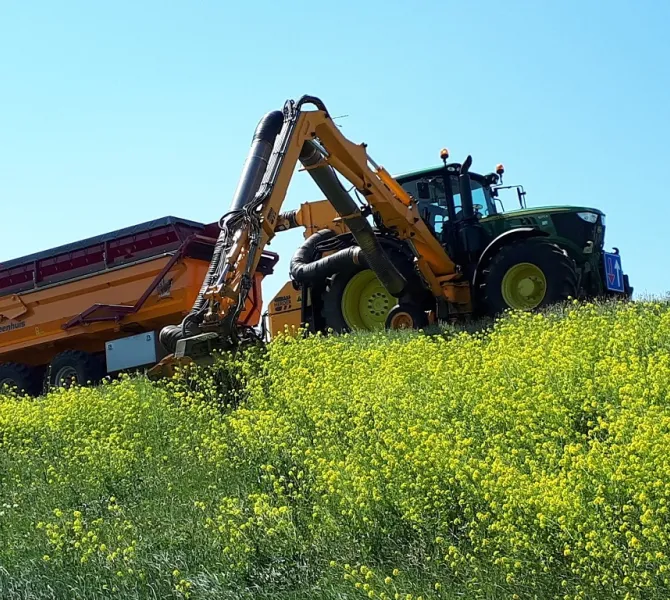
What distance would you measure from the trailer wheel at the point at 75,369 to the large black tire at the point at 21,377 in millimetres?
922

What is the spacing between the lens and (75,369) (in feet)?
43.9

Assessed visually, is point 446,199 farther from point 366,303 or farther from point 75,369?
point 75,369

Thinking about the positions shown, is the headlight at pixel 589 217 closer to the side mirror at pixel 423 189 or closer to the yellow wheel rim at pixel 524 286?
the yellow wheel rim at pixel 524 286

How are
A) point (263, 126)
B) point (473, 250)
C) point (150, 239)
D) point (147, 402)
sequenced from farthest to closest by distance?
point (150, 239) → point (473, 250) → point (263, 126) → point (147, 402)

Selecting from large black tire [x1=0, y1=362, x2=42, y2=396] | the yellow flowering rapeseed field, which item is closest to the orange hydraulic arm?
the yellow flowering rapeseed field

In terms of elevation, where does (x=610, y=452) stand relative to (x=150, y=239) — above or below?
below

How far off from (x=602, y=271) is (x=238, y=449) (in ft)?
18.9

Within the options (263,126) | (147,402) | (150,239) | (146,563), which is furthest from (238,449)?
(150,239)

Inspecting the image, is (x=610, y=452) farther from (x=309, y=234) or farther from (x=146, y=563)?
(x=309, y=234)

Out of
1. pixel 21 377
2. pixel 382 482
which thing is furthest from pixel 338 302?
pixel 382 482

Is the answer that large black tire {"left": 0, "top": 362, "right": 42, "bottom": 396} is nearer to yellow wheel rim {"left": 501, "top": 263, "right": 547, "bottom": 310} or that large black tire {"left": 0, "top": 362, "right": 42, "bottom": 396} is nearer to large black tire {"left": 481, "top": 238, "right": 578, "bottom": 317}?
large black tire {"left": 481, "top": 238, "right": 578, "bottom": 317}

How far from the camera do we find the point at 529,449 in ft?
16.5

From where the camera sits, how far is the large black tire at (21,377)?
1435 cm

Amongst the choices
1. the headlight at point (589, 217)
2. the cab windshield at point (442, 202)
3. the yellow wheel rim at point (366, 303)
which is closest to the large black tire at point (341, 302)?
the yellow wheel rim at point (366, 303)
